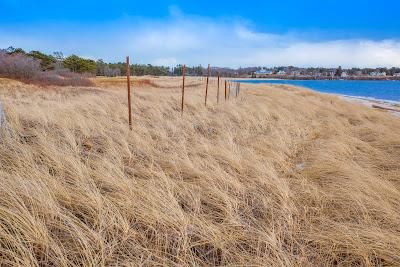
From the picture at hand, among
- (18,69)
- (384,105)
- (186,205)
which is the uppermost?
(18,69)

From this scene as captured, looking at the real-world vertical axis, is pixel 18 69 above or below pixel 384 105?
above

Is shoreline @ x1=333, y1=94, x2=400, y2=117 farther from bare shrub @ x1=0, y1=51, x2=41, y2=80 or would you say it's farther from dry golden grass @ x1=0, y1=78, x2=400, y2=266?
bare shrub @ x1=0, y1=51, x2=41, y2=80

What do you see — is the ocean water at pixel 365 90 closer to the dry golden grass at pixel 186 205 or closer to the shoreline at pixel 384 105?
the shoreline at pixel 384 105

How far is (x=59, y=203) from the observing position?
8.84 ft

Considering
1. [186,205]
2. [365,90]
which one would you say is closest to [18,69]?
[186,205]

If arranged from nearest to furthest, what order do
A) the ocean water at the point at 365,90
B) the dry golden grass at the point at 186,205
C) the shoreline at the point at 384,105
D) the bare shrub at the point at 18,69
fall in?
1. the dry golden grass at the point at 186,205
2. the shoreline at the point at 384,105
3. the bare shrub at the point at 18,69
4. the ocean water at the point at 365,90

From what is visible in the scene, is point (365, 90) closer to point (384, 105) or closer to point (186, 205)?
point (384, 105)

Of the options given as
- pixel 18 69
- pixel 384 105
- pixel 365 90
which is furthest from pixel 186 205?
pixel 365 90

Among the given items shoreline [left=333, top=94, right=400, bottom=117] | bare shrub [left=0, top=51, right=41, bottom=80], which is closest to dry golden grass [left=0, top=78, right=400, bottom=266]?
shoreline [left=333, top=94, right=400, bottom=117]

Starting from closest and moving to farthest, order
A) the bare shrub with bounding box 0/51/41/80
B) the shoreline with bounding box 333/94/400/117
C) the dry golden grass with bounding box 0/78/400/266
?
the dry golden grass with bounding box 0/78/400/266, the shoreline with bounding box 333/94/400/117, the bare shrub with bounding box 0/51/41/80

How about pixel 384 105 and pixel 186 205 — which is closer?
pixel 186 205

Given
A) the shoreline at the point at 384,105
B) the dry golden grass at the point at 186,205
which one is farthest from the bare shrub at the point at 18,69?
the shoreline at the point at 384,105

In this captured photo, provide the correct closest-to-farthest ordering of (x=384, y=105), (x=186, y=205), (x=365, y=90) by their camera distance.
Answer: (x=186, y=205), (x=384, y=105), (x=365, y=90)

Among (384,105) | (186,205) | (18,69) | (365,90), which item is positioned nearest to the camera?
(186,205)
